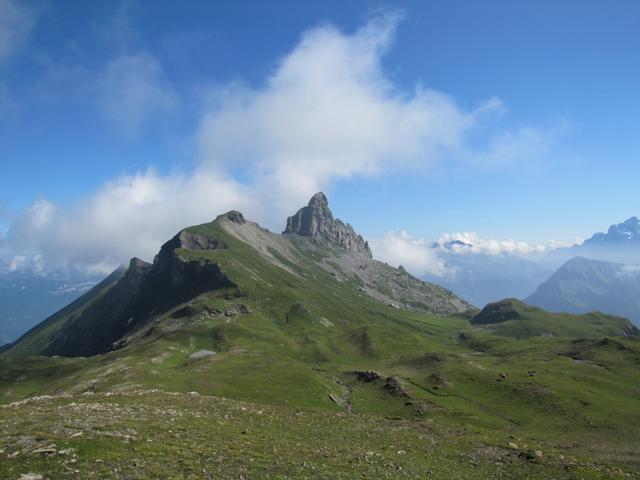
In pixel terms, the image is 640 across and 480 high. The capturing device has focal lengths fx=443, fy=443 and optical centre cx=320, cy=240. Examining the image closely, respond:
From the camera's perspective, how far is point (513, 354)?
176 m

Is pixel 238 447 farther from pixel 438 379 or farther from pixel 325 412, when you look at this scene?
pixel 438 379

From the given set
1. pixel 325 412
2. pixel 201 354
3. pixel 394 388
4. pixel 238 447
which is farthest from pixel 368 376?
pixel 238 447

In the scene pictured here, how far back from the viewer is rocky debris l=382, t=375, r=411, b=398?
9825cm

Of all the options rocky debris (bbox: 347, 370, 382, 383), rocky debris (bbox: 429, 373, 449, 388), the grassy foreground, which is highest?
the grassy foreground

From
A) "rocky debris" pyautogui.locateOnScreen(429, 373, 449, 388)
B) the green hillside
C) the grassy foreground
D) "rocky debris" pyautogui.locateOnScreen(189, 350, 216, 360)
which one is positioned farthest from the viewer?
"rocky debris" pyautogui.locateOnScreen(189, 350, 216, 360)

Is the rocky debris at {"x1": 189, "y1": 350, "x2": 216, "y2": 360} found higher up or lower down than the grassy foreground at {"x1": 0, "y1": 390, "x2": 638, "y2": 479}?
lower down

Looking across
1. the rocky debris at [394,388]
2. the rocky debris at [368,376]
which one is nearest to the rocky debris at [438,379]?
the rocky debris at [394,388]

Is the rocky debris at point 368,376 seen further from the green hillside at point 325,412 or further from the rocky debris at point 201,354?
the rocky debris at point 201,354

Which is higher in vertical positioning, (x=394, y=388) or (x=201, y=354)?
(x=201, y=354)

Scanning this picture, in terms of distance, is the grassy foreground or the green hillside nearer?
the grassy foreground

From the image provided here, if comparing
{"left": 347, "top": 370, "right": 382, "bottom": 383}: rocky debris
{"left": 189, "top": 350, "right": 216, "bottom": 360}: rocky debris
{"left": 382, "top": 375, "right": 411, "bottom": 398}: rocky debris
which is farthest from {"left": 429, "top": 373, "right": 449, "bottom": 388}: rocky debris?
{"left": 189, "top": 350, "right": 216, "bottom": 360}: rocky debris

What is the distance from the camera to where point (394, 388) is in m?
102

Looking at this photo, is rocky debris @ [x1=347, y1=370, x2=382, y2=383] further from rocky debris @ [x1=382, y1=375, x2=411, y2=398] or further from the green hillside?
rocky debris @ [x1=382, y1=375, x2=411, y2=398]

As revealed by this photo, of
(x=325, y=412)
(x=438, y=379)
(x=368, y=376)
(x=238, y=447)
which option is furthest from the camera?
(x=368, y=376)
